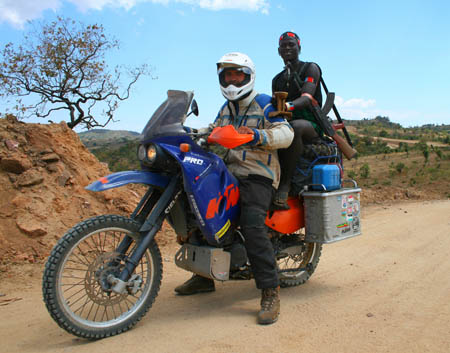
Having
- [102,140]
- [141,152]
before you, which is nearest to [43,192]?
[141,152]

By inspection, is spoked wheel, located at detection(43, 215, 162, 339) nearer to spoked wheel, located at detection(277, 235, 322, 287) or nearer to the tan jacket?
the tan jacket

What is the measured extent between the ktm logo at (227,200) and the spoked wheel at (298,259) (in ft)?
3.05

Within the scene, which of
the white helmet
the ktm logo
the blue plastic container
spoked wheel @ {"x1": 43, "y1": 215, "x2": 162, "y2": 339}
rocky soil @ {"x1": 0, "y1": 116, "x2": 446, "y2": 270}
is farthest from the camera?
rocky soil @ {"x1": 0, "y1": 116, "x2": 446, "y2": 270}

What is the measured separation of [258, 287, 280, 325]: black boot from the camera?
12.1ft

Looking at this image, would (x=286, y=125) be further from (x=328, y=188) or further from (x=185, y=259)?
(x=185, y=259)

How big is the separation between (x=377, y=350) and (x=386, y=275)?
6.95 feet

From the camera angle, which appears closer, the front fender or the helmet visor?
the front fender

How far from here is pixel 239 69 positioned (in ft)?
13.1

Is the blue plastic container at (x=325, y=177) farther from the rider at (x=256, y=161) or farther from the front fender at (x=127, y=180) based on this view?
the front fender at (x=127, y=180)

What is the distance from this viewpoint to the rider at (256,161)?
385cm

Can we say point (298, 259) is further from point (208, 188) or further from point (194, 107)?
point (194, 107)

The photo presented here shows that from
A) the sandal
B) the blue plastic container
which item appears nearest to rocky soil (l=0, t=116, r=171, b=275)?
the sandal

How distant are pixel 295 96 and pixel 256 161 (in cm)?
129

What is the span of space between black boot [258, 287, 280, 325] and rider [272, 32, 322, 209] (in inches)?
34.4
